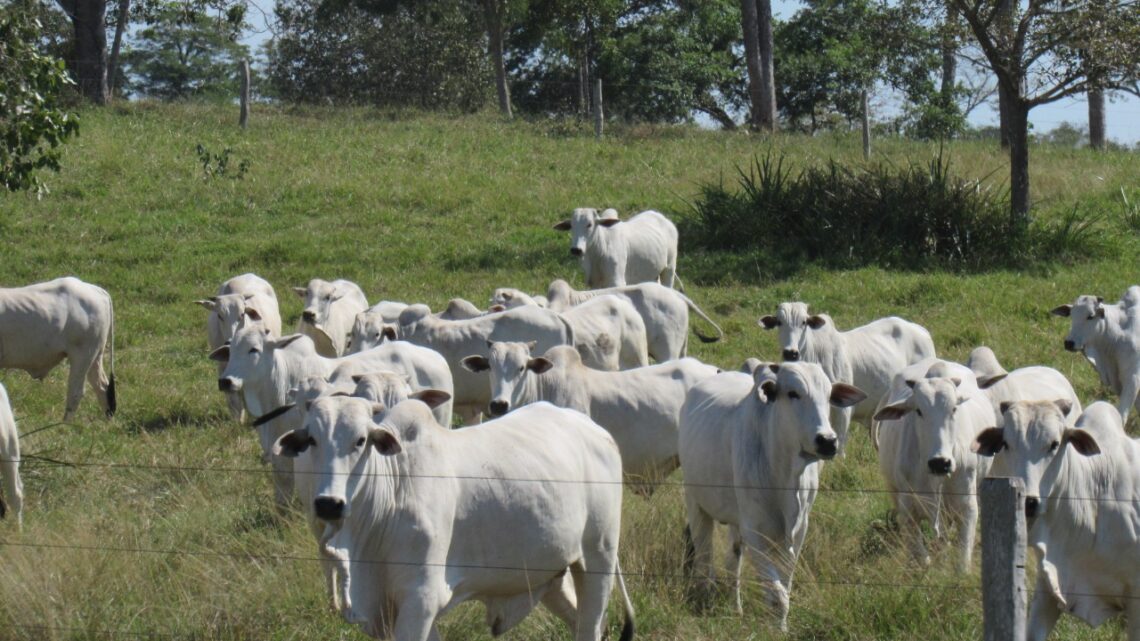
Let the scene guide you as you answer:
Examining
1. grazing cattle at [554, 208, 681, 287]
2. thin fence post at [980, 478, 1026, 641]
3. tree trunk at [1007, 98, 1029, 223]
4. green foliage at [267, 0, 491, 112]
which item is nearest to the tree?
tree trunk at [1007, 98, 1029, 223]

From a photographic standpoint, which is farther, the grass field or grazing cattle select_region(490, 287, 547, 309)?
grazing cattle select_region(490, 287, 547, 309)

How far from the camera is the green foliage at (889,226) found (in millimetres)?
19125

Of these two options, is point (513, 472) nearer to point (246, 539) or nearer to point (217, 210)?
point (246, 539)

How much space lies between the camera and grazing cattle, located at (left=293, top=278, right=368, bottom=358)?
546 inches

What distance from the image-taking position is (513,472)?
6496mm

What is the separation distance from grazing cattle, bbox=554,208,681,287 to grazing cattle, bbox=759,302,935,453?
4.82 meters

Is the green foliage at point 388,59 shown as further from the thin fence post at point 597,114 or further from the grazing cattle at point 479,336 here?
the grazing cattle at point 479,336

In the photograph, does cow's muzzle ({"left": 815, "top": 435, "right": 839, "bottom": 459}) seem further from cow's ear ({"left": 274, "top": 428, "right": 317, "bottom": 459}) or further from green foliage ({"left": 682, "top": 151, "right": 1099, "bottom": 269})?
green foliage ({"left": 682, "top": 151, "right": 1099, "bottom": 269})

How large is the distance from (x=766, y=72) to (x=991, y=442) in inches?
1077

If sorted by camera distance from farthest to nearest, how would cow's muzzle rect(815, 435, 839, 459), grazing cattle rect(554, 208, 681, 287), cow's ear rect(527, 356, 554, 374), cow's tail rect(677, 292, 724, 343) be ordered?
grazing cattle rect(554, 208, 681, 287) < cow's tail rect(677, 292, 724, 343) < cow's ear rect(527, 356, 554, 374) < cow's muzzle rect(815, 435, 839, 459)

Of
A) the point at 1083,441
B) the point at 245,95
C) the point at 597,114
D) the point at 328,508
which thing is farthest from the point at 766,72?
the point at 328,508

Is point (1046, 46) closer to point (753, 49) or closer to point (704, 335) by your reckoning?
point (704, 335)

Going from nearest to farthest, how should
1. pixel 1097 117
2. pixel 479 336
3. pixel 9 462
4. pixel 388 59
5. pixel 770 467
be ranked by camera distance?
pixel 770 467
pixel 9 462
pixel 479 336
pixel 1097 117
pixel 388 59

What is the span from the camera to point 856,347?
12.6m
